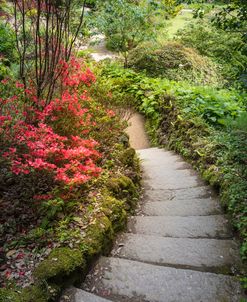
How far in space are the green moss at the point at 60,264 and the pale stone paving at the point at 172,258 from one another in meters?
0.17

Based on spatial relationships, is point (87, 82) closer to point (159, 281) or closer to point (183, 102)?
point (183, 102)

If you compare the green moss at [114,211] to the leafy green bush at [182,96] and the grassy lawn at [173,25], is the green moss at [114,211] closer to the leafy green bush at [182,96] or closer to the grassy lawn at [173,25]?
the leafy green bush at [182,96]

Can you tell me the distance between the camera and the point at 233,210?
350 cm

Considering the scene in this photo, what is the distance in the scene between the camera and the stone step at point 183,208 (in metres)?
3.84

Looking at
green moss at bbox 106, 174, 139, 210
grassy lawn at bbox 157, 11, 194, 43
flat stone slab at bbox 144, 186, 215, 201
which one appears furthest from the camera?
grassy lawn at bbox 157, 11, 194, 43

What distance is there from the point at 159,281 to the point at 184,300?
0.83 feet

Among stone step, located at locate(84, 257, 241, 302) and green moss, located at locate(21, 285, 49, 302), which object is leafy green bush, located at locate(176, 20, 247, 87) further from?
green moss, located at locate(21, 285, 49, 302)

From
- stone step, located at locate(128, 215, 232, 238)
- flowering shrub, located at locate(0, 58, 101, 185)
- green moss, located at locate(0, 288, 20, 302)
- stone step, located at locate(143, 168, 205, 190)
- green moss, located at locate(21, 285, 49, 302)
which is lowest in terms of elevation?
stone step, located at locate(143, 168, 205, 190)

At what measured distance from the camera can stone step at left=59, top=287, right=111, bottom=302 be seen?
2266mm

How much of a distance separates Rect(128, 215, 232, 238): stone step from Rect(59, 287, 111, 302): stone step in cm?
128

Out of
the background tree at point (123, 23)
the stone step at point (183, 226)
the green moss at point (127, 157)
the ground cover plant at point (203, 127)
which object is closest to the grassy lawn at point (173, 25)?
the background tree at point (123, 23)

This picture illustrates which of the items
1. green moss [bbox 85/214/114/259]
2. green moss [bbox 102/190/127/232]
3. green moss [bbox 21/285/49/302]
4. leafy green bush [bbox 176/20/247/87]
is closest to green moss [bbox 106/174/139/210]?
green moss [bbox 102/190/127/232]

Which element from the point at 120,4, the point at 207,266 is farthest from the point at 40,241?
the point at 120,4

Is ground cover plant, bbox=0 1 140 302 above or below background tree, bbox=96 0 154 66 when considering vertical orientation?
below
